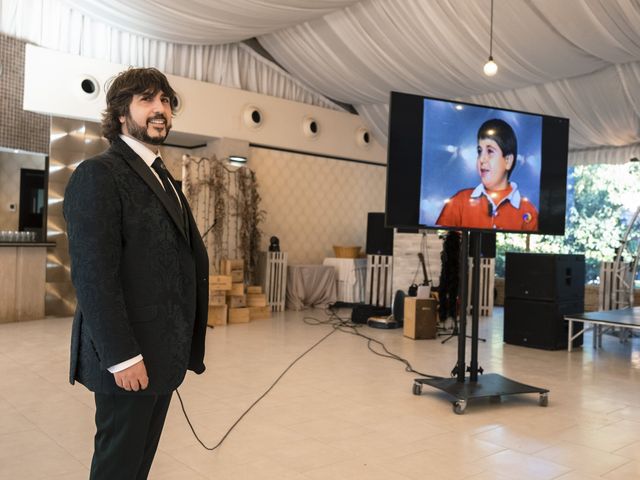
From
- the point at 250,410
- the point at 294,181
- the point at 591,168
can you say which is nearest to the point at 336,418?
the point at 250,410

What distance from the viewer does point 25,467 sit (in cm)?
289

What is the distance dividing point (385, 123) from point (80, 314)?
980 centimetres

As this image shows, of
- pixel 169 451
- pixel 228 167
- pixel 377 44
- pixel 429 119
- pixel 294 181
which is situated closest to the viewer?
pixel 169 451

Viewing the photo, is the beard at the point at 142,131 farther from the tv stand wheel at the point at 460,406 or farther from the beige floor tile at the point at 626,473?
the tv stand wheel at the point at 460,406

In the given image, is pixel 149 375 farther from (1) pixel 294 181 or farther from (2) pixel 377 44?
(1) pixel 294 181

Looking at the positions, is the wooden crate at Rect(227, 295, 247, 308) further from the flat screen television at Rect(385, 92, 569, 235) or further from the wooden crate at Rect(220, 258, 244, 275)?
the flat screen television at Rect(385, 92, 569, 235)

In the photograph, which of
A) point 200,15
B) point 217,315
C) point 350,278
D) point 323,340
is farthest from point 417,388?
point 200,15

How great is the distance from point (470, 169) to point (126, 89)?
302 centimetres

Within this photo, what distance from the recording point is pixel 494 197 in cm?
429

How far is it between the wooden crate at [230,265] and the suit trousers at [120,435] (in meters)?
6.68

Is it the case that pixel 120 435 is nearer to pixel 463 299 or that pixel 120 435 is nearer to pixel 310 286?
pixel 463 299

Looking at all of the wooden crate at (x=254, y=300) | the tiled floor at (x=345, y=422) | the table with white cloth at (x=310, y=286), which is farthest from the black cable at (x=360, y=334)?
the wooden crate at (x=254, y=300)

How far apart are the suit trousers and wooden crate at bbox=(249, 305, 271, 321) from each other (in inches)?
272

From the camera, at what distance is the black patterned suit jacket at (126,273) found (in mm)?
1594
